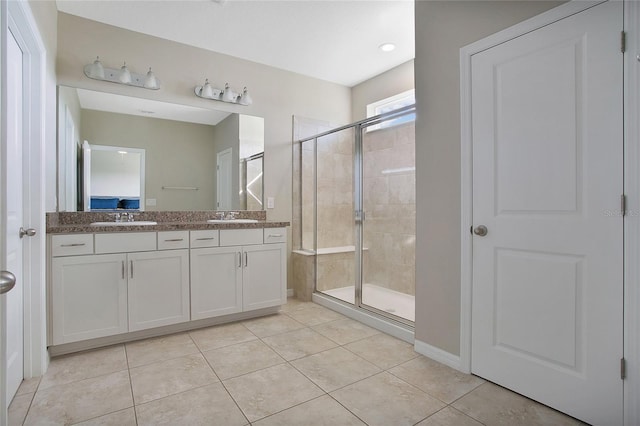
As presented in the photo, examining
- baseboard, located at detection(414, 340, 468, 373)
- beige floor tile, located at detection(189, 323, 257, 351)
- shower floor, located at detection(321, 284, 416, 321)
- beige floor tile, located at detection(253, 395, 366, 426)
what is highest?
shower floor, located at detection(321, 284, 416, 321)

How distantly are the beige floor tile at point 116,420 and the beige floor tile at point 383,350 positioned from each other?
136cm

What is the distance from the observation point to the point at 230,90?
3.40 metres

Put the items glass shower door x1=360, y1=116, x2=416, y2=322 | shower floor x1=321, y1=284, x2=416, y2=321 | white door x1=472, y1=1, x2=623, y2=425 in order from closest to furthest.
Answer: white door x1=472, y1=1, x2=623, y2=425 < shower floor x1=321, y1=284, x2=416, y2=321 < glass shower door x1=360, y1=116, x2=416, y2=322

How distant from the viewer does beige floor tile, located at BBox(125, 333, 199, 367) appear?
226cm

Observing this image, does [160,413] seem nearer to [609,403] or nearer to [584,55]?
[609,403]

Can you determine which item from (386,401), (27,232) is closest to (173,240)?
(27,232)

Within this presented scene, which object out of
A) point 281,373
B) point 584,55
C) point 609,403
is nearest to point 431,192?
point 584,55

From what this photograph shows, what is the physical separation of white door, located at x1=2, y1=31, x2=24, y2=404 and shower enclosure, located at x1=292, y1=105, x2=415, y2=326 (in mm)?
2337

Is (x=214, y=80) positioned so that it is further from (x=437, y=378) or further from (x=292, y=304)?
(x=437, y=378)

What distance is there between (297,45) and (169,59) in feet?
3.90

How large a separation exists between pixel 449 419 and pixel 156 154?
302 centimetres

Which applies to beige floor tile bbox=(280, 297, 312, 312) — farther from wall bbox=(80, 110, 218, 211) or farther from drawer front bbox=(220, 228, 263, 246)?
wall bbox=(80, 110, 218, 211)

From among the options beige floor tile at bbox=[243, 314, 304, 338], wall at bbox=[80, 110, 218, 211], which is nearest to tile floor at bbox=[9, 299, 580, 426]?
beige floor tile at bbox=[243, 314, 304, 338]

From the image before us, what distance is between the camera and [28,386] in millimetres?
1910
